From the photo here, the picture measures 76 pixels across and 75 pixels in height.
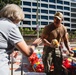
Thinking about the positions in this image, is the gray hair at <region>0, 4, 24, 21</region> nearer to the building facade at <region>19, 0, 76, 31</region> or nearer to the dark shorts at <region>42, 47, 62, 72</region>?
the dark shorts at <region>42, 47, 62, 72</region>

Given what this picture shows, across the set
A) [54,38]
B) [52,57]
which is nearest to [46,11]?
[52,57]

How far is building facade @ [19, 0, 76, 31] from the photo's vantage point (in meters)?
74.4

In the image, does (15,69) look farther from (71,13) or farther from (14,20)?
(71,13)

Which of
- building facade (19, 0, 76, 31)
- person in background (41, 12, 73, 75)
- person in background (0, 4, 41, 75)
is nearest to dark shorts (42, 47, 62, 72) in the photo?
Result: person in background (41, 12, 73, 75)

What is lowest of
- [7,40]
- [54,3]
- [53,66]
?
[53,66]

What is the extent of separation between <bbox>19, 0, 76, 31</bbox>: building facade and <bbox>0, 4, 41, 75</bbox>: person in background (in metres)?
64.1

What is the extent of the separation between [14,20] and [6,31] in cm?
15

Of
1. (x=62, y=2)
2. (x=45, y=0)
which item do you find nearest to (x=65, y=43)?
(x=45, y=0)

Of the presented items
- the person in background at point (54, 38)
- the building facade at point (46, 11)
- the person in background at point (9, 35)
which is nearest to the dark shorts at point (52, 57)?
the person in background at point (54, 38)

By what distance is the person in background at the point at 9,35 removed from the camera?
8.21 feet

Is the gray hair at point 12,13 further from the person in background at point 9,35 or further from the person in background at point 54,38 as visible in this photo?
the person in background at point 54,38

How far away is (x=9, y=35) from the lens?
251cm

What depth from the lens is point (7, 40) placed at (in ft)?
8.27

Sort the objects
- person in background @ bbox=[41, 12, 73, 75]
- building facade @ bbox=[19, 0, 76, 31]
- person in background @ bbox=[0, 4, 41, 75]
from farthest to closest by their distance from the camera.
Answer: building facade @ bbox=[19, 0, 76, 31], person in background @ bbox=[41, 12, 73, 75], person in background @ bbox=[0, 4, 41, 75]
